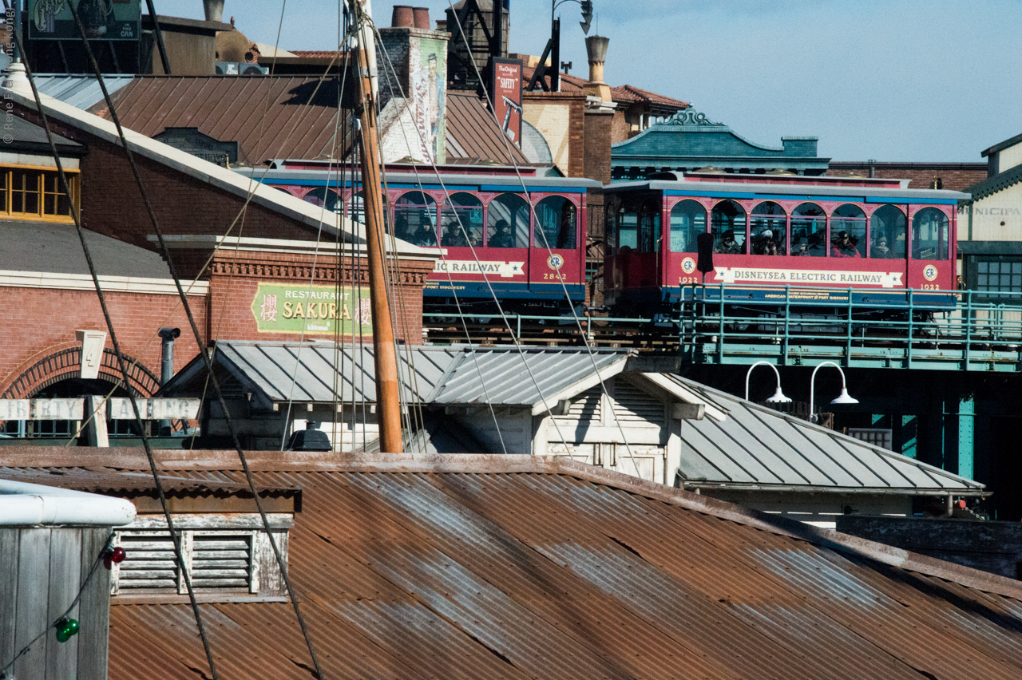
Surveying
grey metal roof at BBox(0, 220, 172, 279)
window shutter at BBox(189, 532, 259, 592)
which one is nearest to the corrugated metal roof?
grey metal roof at BBox(0, 220, 172, 279)

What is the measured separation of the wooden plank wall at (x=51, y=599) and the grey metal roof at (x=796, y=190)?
2520 centimetres

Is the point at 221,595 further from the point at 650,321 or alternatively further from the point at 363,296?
the point at 650,321

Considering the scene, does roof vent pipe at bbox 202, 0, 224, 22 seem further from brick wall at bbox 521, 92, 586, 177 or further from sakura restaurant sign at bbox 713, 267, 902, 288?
sakura restaurant sign at bbox 713, 267, 902, 288

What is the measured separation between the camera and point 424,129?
133 feet

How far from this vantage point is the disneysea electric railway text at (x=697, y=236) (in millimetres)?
29766

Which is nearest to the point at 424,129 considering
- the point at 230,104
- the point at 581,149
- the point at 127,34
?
the point at 230,104

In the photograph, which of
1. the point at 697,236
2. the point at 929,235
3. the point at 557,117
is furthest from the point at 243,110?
the point at 929,235

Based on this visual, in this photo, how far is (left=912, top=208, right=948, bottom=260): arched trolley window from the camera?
30.7 metres

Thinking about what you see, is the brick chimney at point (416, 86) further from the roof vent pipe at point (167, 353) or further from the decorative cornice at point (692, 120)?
the roof vent pipe at point (167, 353)

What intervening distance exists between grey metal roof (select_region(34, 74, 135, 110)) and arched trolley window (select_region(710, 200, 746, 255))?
21.5 metres

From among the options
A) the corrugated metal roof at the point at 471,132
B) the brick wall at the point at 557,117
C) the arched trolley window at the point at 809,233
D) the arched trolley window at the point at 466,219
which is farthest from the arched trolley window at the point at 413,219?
the brick wall at the point at 557,117

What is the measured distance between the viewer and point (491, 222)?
29812 mm

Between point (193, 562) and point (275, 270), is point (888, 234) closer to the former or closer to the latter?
point (275, 270)

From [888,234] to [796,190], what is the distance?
249 centimetres
